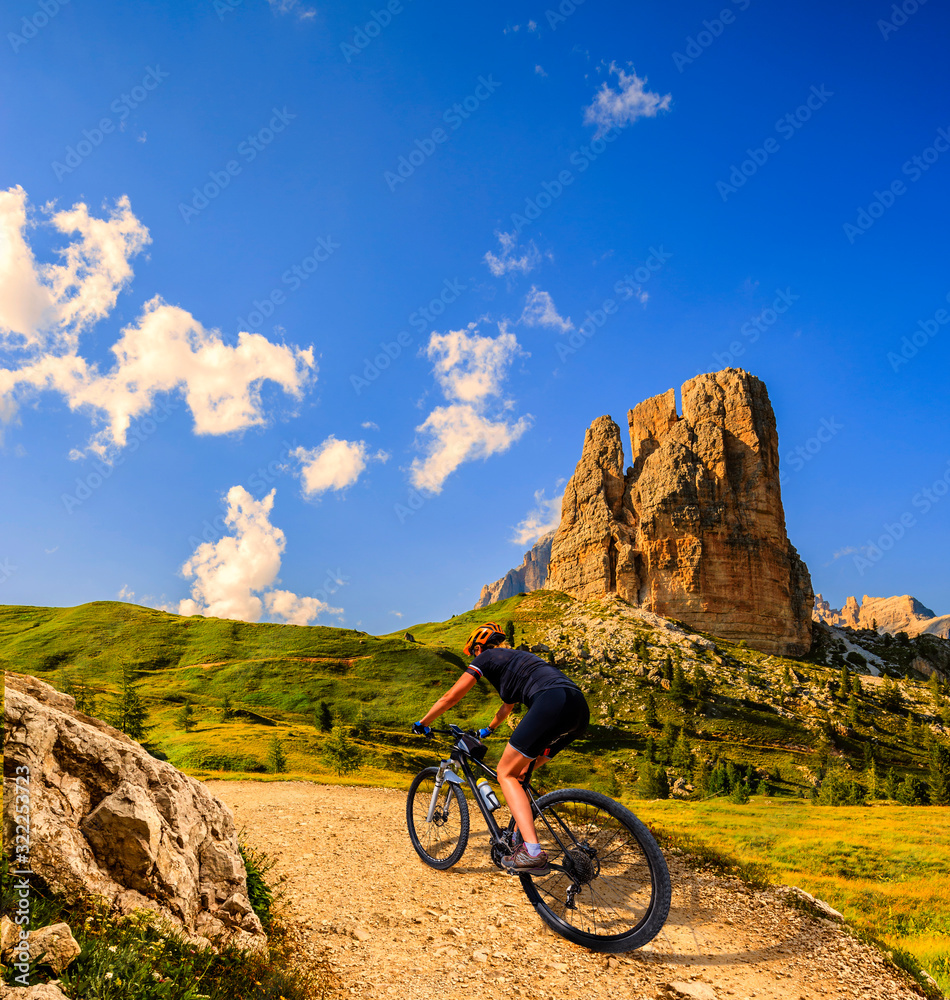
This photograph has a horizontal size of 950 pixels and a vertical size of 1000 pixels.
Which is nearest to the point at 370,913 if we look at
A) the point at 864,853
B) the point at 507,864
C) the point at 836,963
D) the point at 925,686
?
the point at 507,864

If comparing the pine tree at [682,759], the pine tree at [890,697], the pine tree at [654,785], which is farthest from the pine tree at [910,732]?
the pine tree at [654,785]

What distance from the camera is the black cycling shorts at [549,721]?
6.77 metres

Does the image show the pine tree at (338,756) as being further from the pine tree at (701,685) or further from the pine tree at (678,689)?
the pine tree at (701,685)

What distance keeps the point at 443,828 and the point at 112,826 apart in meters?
5.55

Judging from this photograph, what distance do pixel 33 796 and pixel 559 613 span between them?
12979 centimetres

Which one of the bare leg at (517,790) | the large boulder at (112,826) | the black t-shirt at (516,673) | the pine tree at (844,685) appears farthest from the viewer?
the pine tree at (844,685)

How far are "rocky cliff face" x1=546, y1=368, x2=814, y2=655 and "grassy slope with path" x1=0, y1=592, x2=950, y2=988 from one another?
10337 mm

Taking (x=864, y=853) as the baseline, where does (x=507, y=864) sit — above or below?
above

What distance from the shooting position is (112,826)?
5.55m

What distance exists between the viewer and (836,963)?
6.67m

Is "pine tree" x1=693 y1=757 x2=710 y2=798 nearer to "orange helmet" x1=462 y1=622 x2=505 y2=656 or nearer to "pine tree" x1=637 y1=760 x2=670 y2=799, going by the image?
"pine tree" x1=637 y1=760 x2=670 y2=799

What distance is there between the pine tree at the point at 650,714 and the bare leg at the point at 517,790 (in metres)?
86.6

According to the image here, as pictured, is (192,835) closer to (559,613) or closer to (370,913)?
(370,913)

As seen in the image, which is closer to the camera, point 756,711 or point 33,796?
point 33,796
